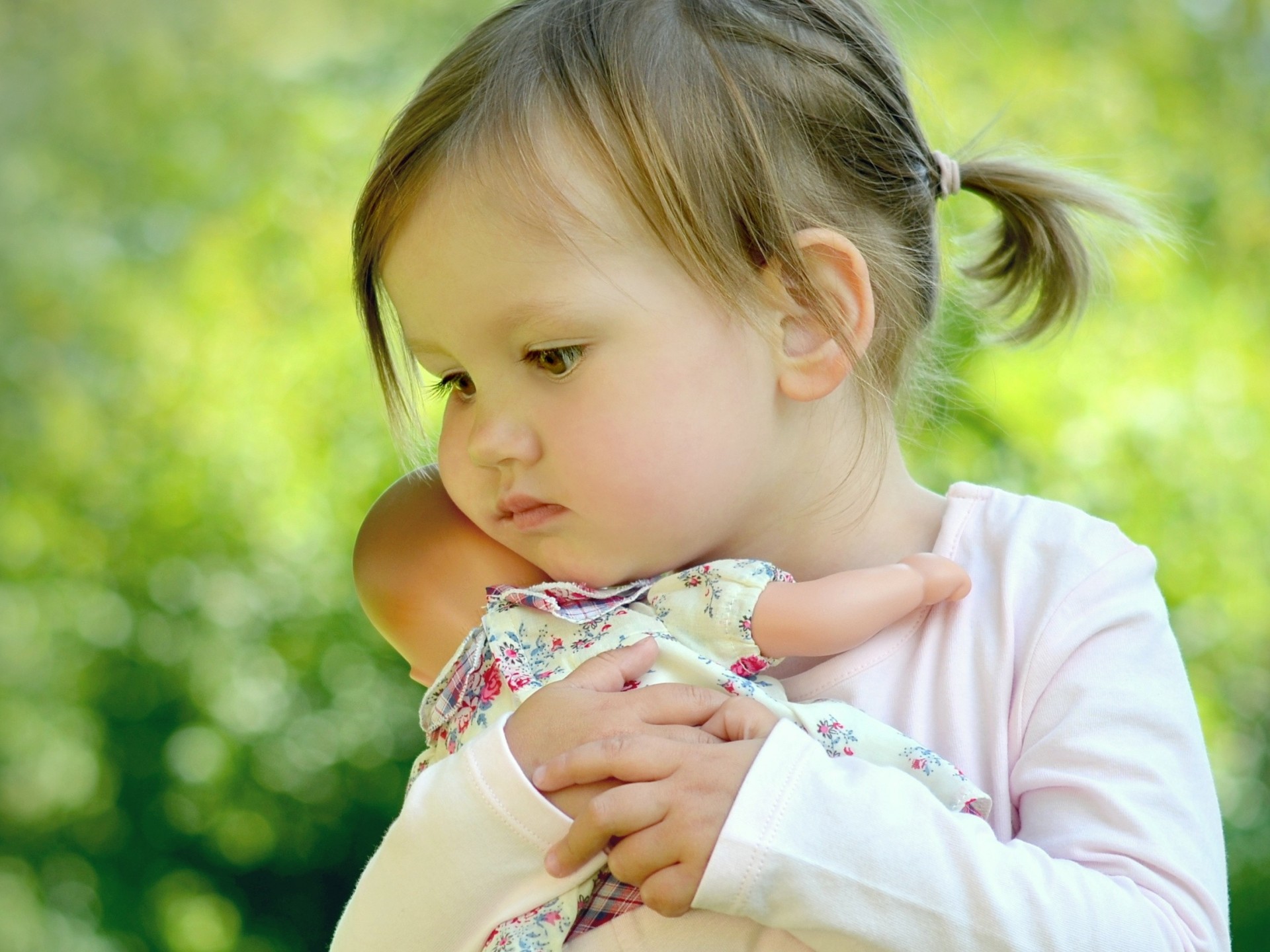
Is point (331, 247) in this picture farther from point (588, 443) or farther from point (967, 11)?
point (588, 443)

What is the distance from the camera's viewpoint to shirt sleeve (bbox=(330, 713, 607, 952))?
105 centimetres

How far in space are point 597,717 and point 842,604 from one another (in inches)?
10.2

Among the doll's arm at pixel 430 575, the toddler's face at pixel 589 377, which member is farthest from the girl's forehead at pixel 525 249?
the doll's arm at pixel 430 575

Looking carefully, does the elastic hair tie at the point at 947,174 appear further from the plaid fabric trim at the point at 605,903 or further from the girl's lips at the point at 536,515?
the plaid fabric trim at the point at 605,903

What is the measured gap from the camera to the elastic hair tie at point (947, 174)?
146cm

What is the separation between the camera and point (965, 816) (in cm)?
101

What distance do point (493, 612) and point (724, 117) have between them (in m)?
0.53

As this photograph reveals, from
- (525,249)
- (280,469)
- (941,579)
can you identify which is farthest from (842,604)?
(280,469)

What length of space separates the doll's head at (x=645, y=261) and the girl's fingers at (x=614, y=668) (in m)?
0.11

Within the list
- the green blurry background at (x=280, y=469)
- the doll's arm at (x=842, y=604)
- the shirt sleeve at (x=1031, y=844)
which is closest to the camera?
the shirt sleeve at (x=1031, y=844)

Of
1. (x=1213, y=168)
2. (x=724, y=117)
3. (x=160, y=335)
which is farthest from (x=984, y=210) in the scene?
(x=160, y=335)

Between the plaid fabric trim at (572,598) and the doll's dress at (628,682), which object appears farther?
the plaid fabric trim at (572,598)

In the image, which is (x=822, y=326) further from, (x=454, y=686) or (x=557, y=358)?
(x=454, y=686)

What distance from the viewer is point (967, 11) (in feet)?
10.8
